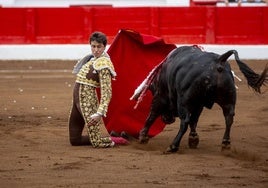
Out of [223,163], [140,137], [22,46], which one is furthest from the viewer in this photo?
[22,46]

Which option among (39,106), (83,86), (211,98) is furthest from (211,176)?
(39,106)

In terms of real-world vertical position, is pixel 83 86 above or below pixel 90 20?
above

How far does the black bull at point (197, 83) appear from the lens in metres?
6.54

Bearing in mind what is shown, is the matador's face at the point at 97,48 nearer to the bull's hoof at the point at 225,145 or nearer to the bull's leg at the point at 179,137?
the bull's leg at the point at 179,137

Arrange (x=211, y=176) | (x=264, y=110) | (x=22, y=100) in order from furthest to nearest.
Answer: (x=22, y=100) < (x=264, y=110) < (x=211, y=176)

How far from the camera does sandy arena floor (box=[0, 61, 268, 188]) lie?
5.66 metres

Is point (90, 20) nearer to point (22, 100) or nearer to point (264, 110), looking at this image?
point (22, 100)

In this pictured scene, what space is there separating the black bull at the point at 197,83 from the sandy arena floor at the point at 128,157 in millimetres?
274

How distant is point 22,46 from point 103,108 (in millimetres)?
10798

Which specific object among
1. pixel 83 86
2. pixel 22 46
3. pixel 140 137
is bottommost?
pixel 22 46

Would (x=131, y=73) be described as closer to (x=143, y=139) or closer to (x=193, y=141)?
(x=143, y=139)

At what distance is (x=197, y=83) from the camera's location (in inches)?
259

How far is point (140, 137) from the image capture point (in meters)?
7.47

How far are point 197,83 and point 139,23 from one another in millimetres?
11310
